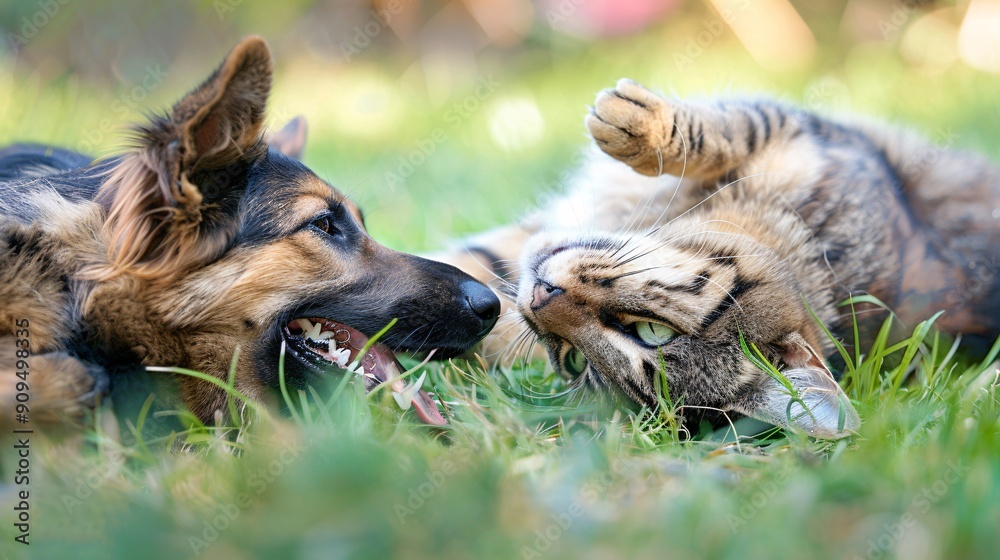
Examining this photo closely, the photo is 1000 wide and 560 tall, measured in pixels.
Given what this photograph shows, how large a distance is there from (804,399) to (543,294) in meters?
0.92

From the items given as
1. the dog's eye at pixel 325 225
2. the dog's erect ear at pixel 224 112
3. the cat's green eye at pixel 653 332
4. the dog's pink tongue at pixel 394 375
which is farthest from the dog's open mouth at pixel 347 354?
the cat's green eye at pixel 653 332

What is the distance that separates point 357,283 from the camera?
2.74 m

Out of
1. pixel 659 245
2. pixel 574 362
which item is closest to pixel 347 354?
pixel 574 362

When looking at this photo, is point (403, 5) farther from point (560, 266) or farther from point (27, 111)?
point (560, 266)

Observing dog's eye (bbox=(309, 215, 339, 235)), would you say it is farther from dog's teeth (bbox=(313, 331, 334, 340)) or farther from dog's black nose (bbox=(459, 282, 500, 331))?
dog's black nose (bbox=(459, 282, 500, 331))

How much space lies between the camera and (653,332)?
2.81 metres

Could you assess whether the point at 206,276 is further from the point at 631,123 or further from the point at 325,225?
the point at 631,123

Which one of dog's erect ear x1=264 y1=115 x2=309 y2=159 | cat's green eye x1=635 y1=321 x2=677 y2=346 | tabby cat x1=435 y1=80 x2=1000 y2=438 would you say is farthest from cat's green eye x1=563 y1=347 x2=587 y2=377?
dog's erect ear x1=264 y1=115 x2=309 y2=159

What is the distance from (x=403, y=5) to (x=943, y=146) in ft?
25.1

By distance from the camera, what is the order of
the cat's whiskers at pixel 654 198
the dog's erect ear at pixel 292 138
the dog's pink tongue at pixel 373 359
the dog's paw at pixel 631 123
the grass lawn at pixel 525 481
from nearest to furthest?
the grass lawn at pixel 525 481 → the dog's pink tongue at pixel 373 359 → the dog's paw at pixel 631 123 → the cat's whiskers at pixel 654 198 → the dog's erect ear at pixel 292 138

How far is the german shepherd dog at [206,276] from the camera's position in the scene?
232 centimetres

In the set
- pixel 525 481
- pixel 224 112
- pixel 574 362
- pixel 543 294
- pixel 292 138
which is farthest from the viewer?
pixel 292 138

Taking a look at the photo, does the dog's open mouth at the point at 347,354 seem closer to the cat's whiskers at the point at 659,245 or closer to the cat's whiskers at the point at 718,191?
the cat's whiskers at the point at 659,245

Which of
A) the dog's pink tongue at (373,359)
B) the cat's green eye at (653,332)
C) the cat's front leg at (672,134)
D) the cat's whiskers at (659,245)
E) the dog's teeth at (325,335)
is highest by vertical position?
the cat's front leg at (672,134)
